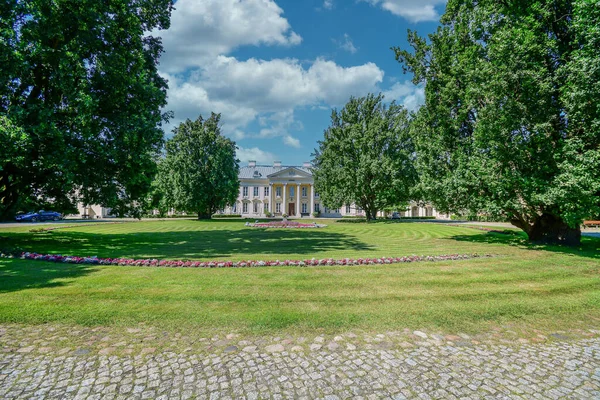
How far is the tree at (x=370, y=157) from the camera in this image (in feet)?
121

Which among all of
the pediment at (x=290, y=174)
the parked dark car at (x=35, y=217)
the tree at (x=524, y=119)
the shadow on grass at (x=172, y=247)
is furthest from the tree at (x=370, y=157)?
the parked dark car at (x=35, y=217)

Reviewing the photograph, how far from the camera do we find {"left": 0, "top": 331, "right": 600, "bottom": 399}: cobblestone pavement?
324 cm

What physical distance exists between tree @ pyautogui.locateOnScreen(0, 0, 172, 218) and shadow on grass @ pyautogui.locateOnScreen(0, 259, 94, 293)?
4.26 meters

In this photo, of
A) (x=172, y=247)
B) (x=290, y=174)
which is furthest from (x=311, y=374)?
(x=290, y=174)

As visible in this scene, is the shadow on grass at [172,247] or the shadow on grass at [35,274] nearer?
the shadow on grass at [35,274]

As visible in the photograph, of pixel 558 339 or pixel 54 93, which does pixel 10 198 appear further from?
pixel 558 339

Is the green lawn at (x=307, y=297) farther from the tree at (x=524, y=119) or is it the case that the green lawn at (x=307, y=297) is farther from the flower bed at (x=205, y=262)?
the tree at (x=524, y=119)

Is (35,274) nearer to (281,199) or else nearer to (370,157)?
(370,157)

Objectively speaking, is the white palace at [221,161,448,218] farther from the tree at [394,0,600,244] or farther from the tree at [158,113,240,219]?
the tree at [394,0,600,244]

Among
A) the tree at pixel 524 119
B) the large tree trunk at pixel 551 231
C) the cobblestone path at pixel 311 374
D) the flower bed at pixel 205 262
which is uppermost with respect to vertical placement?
the tree at pixel 524 119

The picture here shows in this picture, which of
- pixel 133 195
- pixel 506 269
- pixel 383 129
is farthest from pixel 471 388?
pixel 383 129

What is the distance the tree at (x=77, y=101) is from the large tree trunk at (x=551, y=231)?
18.9 meters

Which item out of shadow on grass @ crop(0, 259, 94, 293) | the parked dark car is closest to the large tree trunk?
shadow on grass @ crop(0, 259, 94, 293)

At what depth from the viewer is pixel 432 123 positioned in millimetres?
18125
